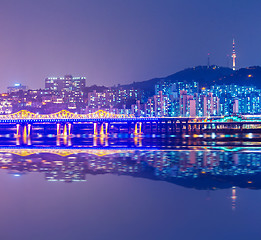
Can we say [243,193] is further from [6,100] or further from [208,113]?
[6,100]

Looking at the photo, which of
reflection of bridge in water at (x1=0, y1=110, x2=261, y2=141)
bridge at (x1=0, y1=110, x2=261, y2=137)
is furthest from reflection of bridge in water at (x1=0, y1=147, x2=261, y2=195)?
reflection of bridge in water at (x1=0, y1=110, x2=261, y2=141)

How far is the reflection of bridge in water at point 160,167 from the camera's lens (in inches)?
929

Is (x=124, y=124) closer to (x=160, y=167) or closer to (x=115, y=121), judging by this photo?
(x=115, y=121)

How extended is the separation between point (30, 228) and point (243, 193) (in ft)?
32.7

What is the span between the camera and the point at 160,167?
2931 cm

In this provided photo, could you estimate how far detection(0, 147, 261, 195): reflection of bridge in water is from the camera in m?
23.6

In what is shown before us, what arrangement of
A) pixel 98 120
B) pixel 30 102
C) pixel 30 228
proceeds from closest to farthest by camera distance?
pixel 30 228 → pixel 98 120 → pixel 30 102

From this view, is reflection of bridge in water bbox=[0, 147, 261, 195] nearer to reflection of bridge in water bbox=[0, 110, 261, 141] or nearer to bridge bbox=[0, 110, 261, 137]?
bridge bbox=[0, 110, 261, 137]

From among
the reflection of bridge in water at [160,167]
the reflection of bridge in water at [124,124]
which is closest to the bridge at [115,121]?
the reflection of bridge in water at [124,124]

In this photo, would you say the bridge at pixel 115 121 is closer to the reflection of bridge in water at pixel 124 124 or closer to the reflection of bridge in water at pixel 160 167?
the reflection of bridge in water at pixel 124 124

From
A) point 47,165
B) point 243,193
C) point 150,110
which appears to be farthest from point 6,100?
point 243,193

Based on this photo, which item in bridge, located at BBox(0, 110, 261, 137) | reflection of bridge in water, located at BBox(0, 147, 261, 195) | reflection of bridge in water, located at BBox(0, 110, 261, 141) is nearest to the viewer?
reflection of bridge in water, located at BBox(0, 147, 261, 195)

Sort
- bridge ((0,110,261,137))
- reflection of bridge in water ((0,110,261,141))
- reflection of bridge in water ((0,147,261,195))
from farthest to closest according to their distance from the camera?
reflection of bridge in water ((0,110,261,141)) < bridge ((0,110,261,137)) < reflection of bridge in water ((0,147,261,195))

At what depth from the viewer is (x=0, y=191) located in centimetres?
2162
